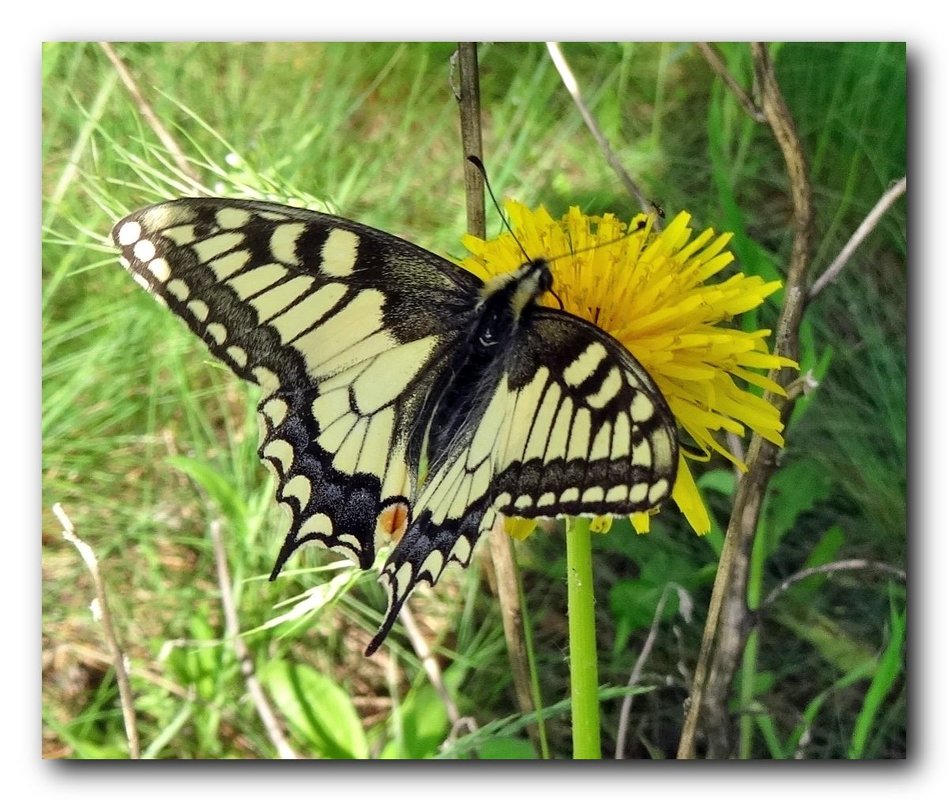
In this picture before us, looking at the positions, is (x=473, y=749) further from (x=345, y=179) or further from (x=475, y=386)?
(x=345, y=179)

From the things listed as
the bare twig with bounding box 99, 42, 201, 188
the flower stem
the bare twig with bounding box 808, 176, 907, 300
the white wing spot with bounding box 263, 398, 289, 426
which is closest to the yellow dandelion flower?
the flower stem

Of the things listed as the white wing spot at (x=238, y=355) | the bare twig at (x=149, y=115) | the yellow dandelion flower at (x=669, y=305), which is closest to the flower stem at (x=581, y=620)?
the yellow dandelion flower at (x=669, y=305)

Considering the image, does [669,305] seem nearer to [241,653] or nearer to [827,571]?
[827,571]

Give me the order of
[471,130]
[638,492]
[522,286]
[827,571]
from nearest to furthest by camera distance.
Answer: [638,492] < [522,286] < [471,130] < [827,571]

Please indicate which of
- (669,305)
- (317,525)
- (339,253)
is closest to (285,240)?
(339,253)

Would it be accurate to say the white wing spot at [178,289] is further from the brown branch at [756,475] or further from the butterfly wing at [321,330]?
the brown branch at [756,475]

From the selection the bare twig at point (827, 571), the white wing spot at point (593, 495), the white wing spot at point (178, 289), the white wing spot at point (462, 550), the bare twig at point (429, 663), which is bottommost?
the bare twig at point (429, 663)

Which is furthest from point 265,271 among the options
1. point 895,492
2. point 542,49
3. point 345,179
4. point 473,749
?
point 895,492
